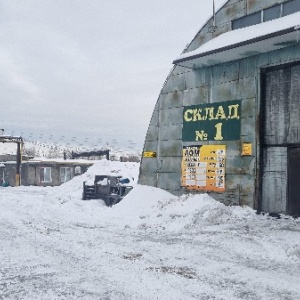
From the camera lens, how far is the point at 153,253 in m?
7.57

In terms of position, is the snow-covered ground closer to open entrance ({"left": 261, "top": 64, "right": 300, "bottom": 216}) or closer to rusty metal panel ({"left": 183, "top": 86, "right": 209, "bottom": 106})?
open entrance ({"left": 261, "top": 64, "right": 300, "bottom": 216})

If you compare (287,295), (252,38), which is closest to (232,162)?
(252,38)

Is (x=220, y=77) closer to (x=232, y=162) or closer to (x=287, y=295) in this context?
(x=232, y=162)

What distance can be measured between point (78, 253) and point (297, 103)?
865 cm

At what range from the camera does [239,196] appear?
1328 cm

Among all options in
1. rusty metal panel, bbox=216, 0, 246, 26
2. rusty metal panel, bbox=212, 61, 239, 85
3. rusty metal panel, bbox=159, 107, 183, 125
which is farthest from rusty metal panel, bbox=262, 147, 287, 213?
rusty metal panel, bbox=216, 0, 246, 26

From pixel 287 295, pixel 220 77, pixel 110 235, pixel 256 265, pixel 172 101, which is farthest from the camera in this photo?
pixel 172 101

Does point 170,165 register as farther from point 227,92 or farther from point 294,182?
point 294,182

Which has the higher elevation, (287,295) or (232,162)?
(232,162)

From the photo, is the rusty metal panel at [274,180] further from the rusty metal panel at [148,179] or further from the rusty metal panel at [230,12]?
the rusty metal panel at [230,12]

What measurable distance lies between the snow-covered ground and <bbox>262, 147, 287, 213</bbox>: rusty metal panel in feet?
1.92

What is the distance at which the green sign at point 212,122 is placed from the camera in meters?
13.7

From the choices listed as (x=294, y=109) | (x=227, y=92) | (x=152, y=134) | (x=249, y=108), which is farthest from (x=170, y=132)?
(x=294, y=109)

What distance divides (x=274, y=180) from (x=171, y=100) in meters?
5.91
